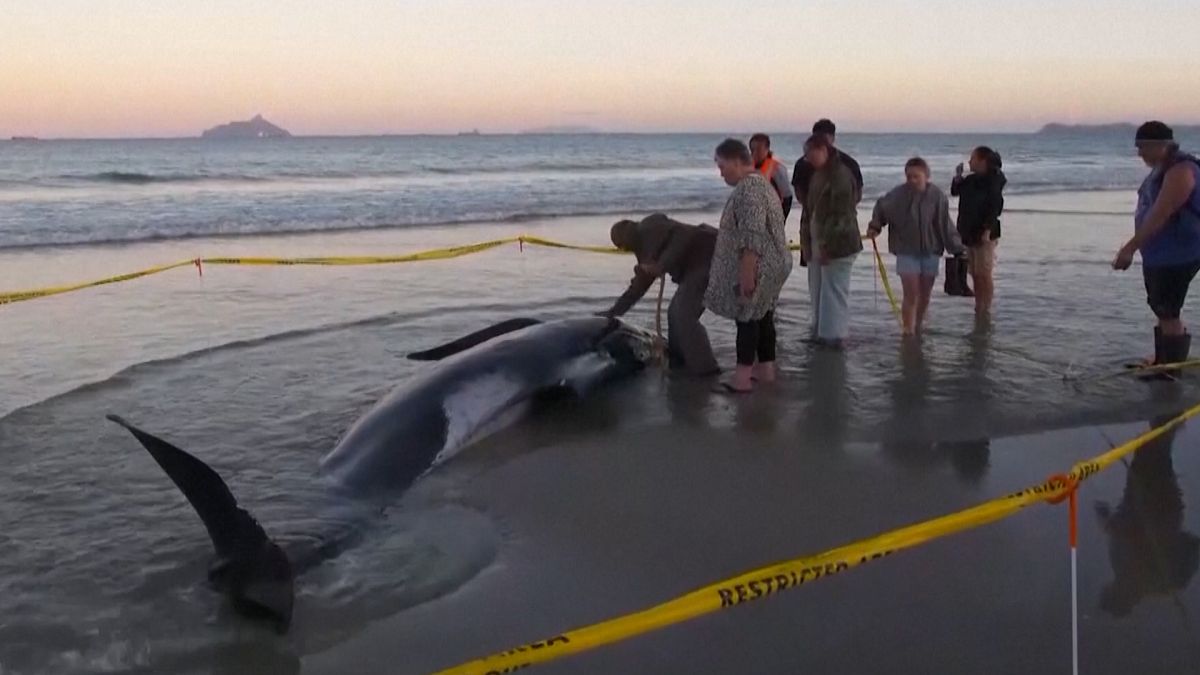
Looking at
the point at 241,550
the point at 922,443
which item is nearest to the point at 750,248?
the point at 922,443

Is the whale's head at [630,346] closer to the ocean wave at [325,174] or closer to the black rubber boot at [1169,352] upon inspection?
the black rubber boot at [1169,352]

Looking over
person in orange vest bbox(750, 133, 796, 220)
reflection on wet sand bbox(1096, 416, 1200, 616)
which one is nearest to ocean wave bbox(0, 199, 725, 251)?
person in orange vest bbox(750, 133, 796, 220)

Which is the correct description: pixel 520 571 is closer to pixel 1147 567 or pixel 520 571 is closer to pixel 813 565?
pixel 813 565

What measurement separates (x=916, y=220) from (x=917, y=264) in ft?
1.56

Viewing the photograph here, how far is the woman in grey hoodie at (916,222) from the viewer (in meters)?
10.2

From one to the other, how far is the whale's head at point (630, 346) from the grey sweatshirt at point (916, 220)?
2.53 m

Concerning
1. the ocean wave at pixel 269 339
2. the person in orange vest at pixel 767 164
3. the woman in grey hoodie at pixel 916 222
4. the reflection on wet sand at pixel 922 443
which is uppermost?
the person in orange vest at pixel 767 164

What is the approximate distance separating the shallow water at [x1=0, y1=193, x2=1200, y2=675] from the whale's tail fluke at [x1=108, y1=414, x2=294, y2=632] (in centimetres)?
14

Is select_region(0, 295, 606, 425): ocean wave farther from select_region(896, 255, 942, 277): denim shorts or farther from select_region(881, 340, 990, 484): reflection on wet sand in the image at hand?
select_region(881, 340, 990, 484): reflection on wet sand

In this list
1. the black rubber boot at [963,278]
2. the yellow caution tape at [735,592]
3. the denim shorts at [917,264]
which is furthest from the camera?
the black rubber boot at [963,278]

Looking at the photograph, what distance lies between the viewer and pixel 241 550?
498 cm

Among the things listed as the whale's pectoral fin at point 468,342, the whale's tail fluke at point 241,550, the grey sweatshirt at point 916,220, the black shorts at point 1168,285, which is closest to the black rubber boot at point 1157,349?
the black shorts at point 1168,285

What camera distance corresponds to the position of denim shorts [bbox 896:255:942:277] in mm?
10438

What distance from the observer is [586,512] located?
6316 mm
